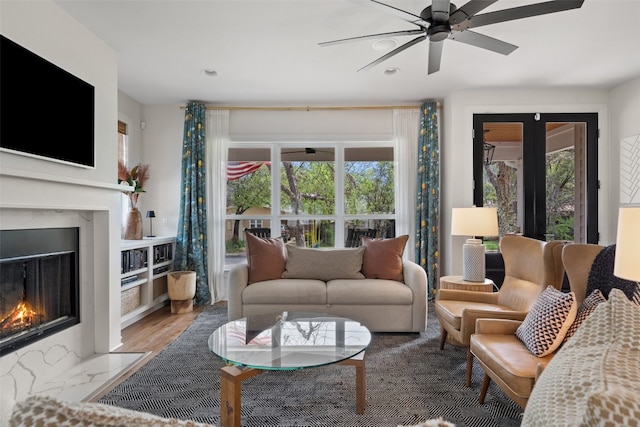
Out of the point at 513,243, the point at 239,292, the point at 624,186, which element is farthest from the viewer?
the point at 624,186

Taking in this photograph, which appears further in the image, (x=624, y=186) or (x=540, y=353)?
(x=624, y=186)

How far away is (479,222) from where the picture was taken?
3.22 m

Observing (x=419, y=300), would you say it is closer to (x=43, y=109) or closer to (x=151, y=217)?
(x=43, y=109)

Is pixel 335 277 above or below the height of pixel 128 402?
above

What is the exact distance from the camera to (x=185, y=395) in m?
2.13

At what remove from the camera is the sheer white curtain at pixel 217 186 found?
4.54 metres

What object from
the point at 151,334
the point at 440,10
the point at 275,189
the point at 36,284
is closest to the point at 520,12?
the point at 440,10

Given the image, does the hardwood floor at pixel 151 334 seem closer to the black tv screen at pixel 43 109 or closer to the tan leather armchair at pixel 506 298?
the black tv screen at pixel 43 109

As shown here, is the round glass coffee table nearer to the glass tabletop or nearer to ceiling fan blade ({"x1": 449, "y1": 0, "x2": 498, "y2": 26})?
the glass tabletop

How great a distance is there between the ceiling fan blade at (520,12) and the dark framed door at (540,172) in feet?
7.76

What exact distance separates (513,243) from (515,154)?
203cm

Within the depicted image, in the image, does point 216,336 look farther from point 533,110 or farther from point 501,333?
point 533,110

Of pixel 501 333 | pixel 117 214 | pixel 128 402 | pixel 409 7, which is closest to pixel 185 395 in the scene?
pixel 128 402

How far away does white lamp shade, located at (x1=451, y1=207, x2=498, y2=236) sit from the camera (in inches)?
126
